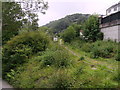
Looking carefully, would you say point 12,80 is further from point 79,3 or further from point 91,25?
point 91,25

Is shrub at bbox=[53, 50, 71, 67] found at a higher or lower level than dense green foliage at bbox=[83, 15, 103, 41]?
lower

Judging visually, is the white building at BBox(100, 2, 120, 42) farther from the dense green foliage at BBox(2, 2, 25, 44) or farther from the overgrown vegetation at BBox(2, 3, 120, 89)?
the dense green foliage at BBox(2, 2, 25, 44)

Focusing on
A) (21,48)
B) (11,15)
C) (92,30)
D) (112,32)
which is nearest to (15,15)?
(11,15)

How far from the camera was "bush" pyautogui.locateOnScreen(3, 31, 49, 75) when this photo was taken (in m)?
4.93

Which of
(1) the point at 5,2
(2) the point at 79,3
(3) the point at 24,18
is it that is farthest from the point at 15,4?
(2) the point at 79,3

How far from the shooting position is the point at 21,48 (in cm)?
546

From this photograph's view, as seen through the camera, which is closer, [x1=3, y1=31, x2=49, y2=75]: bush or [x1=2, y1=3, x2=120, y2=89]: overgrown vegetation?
[x1=2, y1=3, x2=120, y2=89]: overgrown vegetation

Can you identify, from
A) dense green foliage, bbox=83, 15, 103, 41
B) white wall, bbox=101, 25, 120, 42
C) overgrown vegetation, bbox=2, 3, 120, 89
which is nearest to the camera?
overgrown vegetation, bbox=2, 3, 120, 89

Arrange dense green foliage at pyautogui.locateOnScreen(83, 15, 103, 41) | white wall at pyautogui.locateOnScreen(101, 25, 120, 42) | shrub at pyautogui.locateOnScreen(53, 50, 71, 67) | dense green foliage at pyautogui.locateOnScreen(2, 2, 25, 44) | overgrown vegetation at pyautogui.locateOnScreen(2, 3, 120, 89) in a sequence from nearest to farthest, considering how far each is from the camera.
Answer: overgrown vegetation at pyautogui.locateOnScreen(2, 3, 120, 89) → dense green foliage at pyautogui.locateOnScreen(2, 2, 25, 44) → shrub at pyautogui.locateOnScreen(53, 50, 71, 67) → white wall at pyautogui.locateOnScreen(101, 25, 120, 42) → dense green foliage at pyautogui.locateOnScreen(83, 15, 103, 41)

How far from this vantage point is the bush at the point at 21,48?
194 inches

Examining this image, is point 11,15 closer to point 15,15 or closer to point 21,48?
point 15,15

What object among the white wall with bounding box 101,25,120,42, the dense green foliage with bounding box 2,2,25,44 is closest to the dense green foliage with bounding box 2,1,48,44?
the dense green foliage with bounding box 2,2,25,44

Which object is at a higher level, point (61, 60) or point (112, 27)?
point (112, 27)

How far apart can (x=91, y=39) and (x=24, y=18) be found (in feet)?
36.1
